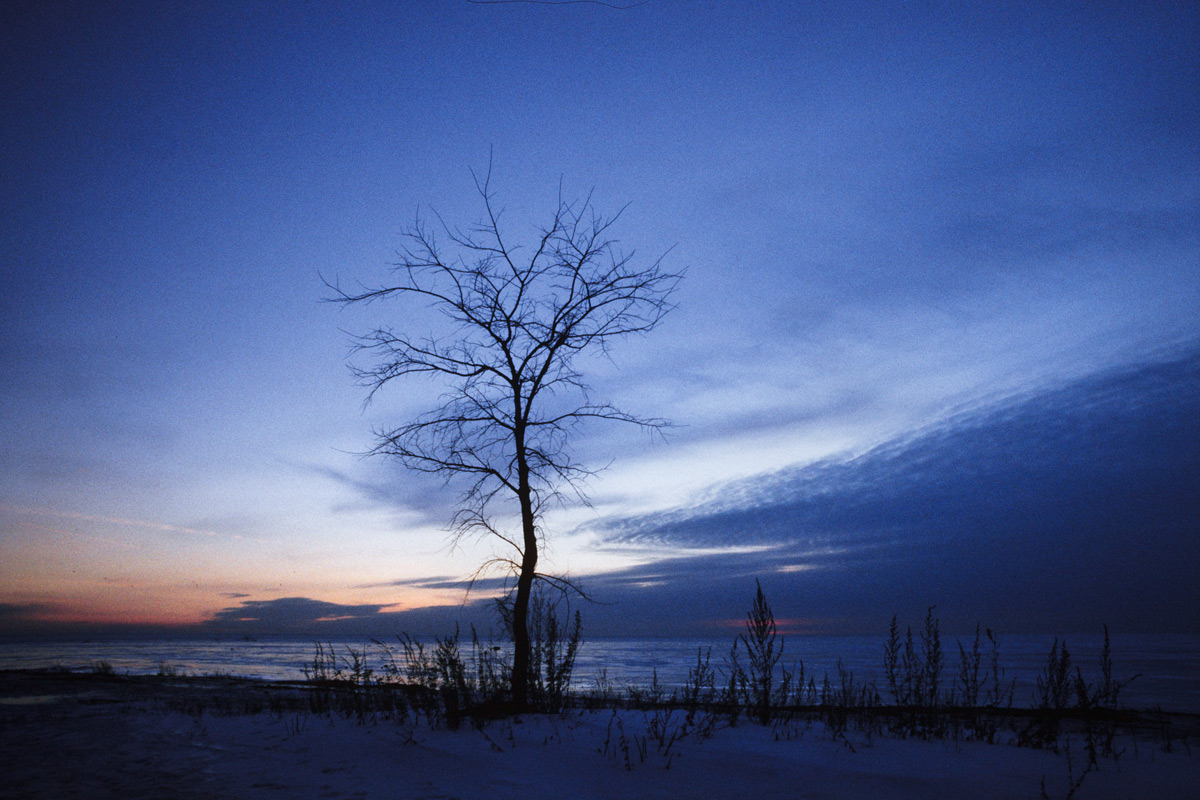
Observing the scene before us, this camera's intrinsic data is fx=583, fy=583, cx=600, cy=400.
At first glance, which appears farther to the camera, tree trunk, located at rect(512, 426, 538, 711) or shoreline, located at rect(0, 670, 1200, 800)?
tree trunk, located at rect(512, 426, 538, 711)

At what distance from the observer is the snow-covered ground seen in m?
4.37

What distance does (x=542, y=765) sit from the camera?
512cm

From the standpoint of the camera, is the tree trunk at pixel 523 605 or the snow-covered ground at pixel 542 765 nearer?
the snow-covered ground at pixel 542 765

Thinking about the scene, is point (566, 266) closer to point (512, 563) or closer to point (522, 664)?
point (512, 563)

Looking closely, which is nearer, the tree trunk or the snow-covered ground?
the snow-covered ground

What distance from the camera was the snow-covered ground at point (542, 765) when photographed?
437cm

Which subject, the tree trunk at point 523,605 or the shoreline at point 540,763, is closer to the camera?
the shoreline at point 540,763

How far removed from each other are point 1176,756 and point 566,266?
8.91 m

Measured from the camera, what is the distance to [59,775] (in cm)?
492

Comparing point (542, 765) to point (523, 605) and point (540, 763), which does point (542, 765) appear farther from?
point (523, 605)

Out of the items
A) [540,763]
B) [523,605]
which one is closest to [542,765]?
[540,763]

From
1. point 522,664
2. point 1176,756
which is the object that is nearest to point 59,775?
point 522,664

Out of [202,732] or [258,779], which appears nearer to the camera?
[258,779]

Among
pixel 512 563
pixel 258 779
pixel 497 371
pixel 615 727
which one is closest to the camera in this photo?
pixel 258 779
